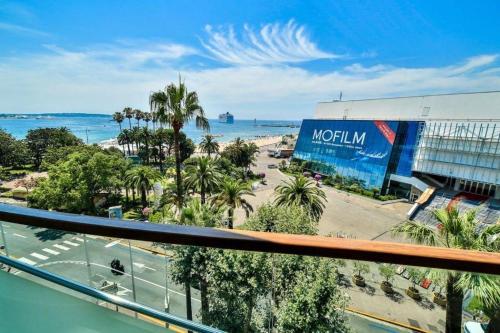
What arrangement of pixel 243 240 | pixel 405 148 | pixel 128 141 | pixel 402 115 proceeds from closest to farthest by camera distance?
pixel 243 240, pixel 405 148, pixel 402 115, pixel 128 141

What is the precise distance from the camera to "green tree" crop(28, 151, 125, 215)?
21.2 m

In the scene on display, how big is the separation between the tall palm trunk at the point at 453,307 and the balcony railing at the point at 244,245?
1.29 feet

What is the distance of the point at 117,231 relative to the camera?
1113mm

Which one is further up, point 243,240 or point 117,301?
point 243,240

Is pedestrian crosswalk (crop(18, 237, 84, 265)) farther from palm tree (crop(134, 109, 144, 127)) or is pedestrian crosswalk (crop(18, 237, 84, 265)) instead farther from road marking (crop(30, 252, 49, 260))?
palm tree (crop(134, 109, 144, 127))

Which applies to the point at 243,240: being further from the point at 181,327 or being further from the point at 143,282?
the point at 143,282

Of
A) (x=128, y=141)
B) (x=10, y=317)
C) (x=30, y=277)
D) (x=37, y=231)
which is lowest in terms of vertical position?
(x=128, y=141)

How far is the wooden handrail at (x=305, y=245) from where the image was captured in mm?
880

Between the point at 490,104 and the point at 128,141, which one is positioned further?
the point at 128,141

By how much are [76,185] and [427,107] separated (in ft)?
132

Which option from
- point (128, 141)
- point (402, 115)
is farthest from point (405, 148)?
point (128, 141)

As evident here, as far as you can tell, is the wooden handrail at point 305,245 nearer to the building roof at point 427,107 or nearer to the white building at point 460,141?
the white building at point 460,141

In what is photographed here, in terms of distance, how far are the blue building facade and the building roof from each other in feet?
10.0

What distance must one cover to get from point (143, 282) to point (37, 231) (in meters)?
0.61
